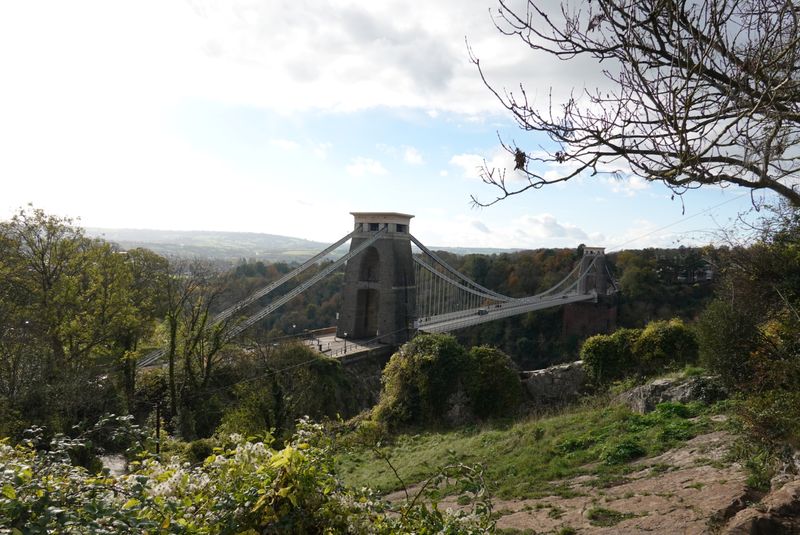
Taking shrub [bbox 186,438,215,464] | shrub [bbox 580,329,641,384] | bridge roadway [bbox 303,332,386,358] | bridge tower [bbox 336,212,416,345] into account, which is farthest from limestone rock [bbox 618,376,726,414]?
bridge tower [bbox 336,212,416,345]

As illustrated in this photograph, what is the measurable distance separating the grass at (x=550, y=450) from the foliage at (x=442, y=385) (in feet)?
4.64

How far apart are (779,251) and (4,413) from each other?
10838mm

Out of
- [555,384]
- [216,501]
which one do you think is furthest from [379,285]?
[216,501]

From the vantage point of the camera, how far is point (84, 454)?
6387 millimetres

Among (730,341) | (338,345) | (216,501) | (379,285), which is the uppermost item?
(379,285)

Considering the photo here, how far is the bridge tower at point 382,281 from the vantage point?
18531 millimetres

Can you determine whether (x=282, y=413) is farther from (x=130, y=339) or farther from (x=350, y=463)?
(x=130, y=339)

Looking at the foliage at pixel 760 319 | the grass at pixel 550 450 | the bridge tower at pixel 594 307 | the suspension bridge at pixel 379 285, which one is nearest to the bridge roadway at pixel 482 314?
the suspension bridge at pixel 379 285

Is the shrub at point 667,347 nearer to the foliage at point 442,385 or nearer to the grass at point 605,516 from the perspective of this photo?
the foliage at point 442,385

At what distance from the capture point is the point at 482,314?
22078 mm

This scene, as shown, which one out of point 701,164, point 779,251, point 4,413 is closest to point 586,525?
point 701,164

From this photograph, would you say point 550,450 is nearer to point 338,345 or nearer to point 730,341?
point 730,341

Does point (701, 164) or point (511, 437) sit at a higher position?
point (701, 164)

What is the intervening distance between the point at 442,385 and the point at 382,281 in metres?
8.45
